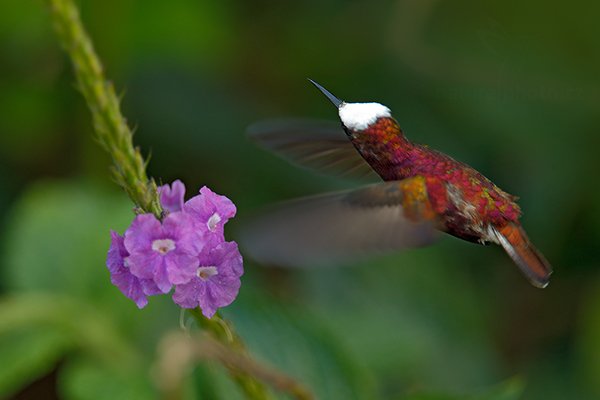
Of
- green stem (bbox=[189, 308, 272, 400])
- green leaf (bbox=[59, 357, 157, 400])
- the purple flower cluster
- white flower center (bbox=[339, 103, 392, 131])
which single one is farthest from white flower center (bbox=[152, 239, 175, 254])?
green leaf (bbox=[59, 357, 157, 400])

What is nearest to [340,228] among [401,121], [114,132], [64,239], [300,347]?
[114,132]

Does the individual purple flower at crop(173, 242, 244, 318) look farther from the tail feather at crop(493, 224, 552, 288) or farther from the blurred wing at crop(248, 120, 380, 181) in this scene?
the tail feather at crop(493, 224, 552, 288)

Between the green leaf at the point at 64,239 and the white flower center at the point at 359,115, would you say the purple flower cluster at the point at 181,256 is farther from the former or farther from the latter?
the green leaf at the point at 64,239

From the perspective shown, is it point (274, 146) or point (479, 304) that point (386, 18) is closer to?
point (479, 304)

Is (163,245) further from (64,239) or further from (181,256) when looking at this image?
(64,239)

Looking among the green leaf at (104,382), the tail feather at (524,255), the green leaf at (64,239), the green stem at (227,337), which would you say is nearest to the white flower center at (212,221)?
the green stem at (227,337)

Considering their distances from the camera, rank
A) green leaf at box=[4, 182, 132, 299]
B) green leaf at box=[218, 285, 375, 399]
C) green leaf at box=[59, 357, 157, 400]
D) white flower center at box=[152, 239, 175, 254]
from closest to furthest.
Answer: white flower center at box=[152, 239, 175, 254] < green leaf at box=[218, 285, 375, 399] < green leaf at box=[59, 357, 157, 400] < green leaf at box=[4, 182, 132, 299]

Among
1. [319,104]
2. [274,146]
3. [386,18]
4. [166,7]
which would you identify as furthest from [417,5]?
[274,146]
